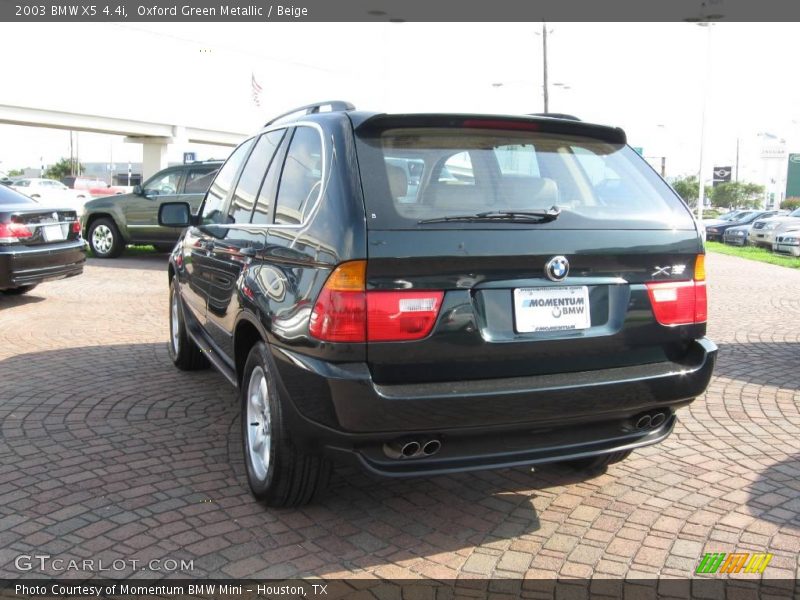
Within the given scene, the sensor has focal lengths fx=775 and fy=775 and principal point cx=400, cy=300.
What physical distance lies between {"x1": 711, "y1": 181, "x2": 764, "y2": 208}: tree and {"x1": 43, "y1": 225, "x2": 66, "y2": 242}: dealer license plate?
283 ft

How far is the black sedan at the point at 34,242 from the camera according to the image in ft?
28.4

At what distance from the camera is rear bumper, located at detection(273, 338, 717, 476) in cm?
297

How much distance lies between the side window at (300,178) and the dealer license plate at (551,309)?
0.99 m

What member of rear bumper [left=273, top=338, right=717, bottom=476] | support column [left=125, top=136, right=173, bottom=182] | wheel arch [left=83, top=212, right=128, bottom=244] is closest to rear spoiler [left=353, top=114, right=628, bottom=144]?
rear bumper [left=273, top=338, right=717, bottom=476]

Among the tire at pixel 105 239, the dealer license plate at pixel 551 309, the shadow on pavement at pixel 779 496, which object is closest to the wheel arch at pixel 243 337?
the dealer license plate at pixel 551 309

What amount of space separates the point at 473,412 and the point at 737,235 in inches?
1167

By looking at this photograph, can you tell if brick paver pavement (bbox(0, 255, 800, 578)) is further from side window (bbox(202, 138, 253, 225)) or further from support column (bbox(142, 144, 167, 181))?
support column (bbox(142, 144, 167, 181))

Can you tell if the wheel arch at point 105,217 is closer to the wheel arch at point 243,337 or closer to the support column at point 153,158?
the wheel arch at point 243,337

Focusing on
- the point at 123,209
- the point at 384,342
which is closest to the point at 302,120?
the point at 384,342

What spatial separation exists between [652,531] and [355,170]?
207 centimetres

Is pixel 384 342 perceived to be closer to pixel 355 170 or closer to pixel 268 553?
pixel 355 170

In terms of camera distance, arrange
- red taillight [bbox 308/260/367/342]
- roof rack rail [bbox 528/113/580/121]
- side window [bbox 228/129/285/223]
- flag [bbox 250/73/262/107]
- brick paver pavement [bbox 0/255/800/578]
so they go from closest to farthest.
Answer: red taillight [bbox 308/260/367/342]
brick paver pavement [bbox 0/255/800/578]
roof rack rail [bbox 528/113/580/121]
side window [bbox 228/129/285/223]
flag [bbox 250/73/262/107]

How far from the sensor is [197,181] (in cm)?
1417

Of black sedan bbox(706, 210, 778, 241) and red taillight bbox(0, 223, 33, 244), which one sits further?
black sedan bbox(706, 210, 778, 241)
